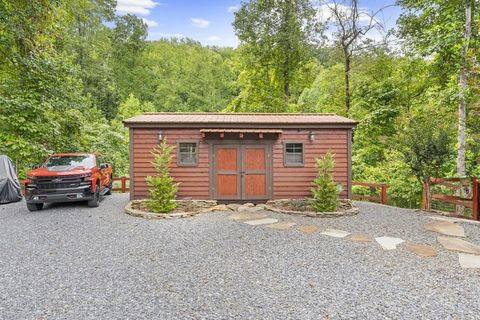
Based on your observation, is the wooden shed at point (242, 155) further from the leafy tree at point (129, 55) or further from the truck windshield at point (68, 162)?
the leafy tree at point (129, 55)

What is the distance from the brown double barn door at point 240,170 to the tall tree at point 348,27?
7.61 m

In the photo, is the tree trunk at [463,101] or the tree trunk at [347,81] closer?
the tree trunk at [463,101]

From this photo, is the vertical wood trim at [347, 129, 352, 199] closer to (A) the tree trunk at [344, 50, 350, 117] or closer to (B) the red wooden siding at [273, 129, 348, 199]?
(B) the red wooden siding at [273, 129, 348, 199]

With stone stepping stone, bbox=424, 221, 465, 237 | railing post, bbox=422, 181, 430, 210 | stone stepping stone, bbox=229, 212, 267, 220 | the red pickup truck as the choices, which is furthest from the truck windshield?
railing post, bbox=422, 181, 430, 210

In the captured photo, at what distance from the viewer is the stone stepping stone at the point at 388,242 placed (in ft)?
16.7

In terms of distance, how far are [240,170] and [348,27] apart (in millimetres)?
10816

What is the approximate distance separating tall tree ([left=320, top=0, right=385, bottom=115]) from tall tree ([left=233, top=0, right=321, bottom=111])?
2.04 metres

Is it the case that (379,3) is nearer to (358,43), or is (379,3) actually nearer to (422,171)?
(358,43)

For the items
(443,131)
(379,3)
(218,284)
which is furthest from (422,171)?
(379,3)

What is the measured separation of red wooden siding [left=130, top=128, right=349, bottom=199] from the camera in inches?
336

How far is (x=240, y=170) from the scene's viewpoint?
8578 millimetres

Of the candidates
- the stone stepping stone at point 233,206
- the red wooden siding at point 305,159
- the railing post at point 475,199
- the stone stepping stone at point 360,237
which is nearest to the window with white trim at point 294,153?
the red wooden siding at point 305,159

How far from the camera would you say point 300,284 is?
3660 mm

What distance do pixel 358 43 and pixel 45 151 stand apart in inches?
582
